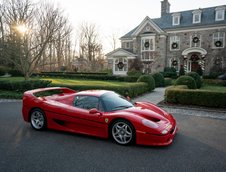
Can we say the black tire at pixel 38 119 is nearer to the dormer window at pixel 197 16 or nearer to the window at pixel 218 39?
the window at pixel 218 39

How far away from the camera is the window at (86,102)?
5318 mm

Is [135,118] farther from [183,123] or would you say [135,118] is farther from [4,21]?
[4,21]

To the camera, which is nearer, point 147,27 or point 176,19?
point 147,27

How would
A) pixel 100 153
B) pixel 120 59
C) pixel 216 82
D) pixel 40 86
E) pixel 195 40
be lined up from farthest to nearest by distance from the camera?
pixel 120 59, pixel 195 40, pixel 216 82, pixel 40 86, pixel 100 153

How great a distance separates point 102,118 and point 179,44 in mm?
27488

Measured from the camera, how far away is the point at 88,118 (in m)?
5.10

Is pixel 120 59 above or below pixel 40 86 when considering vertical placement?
above

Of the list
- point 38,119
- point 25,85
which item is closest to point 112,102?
point 38,119

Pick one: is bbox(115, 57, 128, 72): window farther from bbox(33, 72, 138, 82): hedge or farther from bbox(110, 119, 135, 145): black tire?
bbox(110, 119, 135, 145): black tire

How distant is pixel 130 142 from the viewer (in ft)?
15.4

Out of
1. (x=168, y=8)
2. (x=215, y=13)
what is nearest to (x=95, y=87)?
(x=215, y=13)

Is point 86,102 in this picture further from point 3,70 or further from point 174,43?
point 3,70

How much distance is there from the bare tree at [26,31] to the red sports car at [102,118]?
10.4m

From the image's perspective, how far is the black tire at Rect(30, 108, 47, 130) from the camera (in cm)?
586
